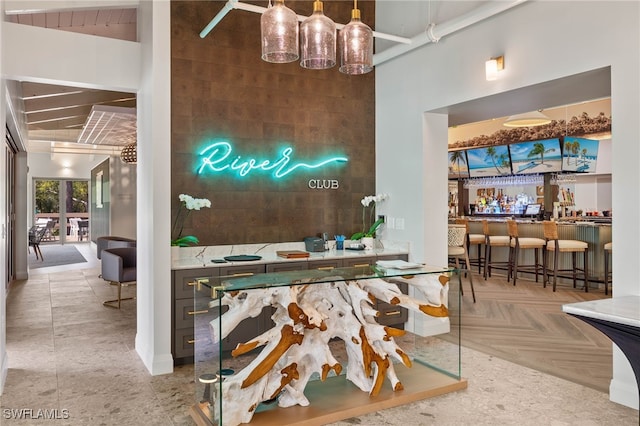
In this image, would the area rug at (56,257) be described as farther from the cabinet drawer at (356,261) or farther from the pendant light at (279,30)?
the pendant light at (279,30)

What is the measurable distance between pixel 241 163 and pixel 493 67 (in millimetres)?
2728

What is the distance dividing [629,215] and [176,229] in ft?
13.1

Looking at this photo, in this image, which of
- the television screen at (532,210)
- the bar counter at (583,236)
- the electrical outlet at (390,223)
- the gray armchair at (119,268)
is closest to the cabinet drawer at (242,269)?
the electrical outlet at (390,223)

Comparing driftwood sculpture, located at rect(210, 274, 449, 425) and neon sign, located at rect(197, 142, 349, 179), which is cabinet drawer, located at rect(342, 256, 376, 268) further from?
driftwood sculpture, located at rect(210, 274, 449, 425)

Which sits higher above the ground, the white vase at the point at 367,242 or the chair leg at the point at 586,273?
the white vase at the point at 367,242

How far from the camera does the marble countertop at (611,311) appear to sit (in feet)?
8.93

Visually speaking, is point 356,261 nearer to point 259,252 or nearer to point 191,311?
point 259,252

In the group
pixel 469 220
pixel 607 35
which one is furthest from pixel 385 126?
pixel 469 220

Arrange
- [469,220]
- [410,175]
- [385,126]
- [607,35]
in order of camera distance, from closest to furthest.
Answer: [607,35], [410,175], [385,126], [469,220]

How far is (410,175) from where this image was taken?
554cm

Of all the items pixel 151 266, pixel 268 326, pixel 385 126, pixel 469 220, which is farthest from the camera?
pixel 469 220

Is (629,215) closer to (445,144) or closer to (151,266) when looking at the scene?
(445,144)

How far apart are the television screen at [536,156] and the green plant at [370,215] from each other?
670 cm

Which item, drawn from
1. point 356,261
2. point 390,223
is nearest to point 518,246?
point 390,223
